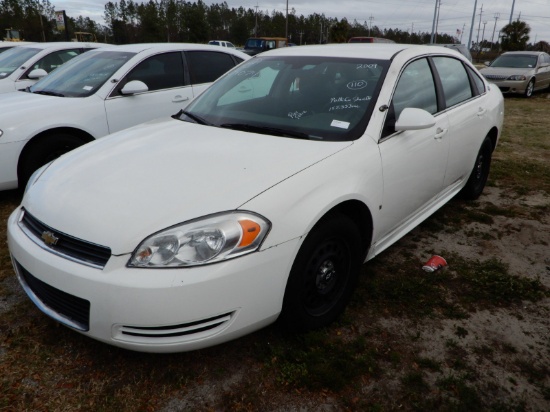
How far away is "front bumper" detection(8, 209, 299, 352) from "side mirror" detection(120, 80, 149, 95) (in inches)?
115

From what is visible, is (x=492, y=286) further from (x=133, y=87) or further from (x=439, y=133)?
(x=133, y=87)

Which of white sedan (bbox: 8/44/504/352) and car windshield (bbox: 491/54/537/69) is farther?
car windshield (bbox: 491/54/537/69)

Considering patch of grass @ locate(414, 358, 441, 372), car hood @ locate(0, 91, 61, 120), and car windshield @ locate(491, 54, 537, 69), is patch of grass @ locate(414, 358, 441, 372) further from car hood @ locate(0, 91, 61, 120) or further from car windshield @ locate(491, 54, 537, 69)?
car windshield @ locate(491, 54, 537, 69)

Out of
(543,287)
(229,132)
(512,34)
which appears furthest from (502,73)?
(512,34)

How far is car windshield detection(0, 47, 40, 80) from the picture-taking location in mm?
7234

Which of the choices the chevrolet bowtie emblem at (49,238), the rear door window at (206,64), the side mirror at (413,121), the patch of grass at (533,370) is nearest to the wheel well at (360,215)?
the side mirror at (413,121)

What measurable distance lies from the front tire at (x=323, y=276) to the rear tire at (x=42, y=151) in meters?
3.27

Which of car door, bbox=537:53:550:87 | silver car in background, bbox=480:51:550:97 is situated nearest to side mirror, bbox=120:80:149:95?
silver car in background, bbox=480:51:550:97

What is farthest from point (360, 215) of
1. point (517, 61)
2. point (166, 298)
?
point (517, 61)

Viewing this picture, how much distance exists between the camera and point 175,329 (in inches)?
76.0

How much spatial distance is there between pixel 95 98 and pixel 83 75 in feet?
1.80

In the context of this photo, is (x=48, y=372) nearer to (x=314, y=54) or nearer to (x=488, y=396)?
(x=488, y=396)

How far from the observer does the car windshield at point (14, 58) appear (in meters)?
7.23

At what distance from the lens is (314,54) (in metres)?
3.29
